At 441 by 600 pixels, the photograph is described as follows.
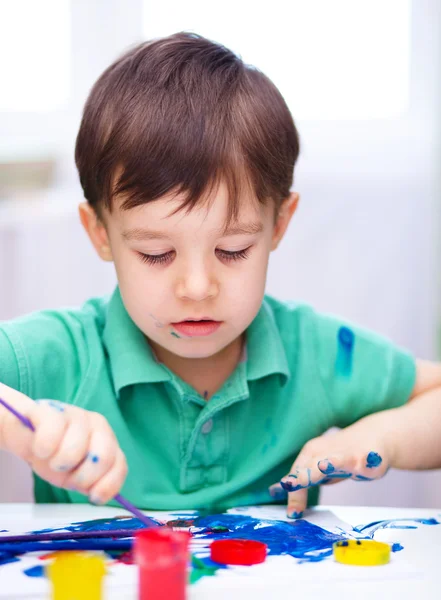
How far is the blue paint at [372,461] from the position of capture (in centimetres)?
82

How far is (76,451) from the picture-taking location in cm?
56

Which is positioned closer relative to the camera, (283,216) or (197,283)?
(197,283)

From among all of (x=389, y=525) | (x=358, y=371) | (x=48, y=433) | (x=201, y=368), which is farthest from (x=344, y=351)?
(x=48, y=433)

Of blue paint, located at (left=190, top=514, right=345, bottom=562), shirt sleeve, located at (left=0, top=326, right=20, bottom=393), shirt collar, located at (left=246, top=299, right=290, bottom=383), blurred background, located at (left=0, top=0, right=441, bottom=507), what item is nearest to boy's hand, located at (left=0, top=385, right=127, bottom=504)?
blue paint, located at (left=190, top=514, right=345, bottom=562)

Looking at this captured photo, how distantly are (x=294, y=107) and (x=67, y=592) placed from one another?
5.04 ft

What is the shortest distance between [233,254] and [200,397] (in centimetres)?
19

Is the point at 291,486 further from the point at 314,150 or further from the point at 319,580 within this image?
the point at 314,150

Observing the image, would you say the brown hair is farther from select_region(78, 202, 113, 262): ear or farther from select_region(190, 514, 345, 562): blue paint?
select_region(190, 514, 345, 562): blue paint

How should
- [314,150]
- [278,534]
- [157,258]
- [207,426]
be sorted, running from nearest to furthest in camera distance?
[278,534] → [157,258] → [207,426] → [314,150]

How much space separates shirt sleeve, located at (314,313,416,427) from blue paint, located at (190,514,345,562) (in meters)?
0.24

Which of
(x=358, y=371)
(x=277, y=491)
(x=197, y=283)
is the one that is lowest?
(x=277, y=491)

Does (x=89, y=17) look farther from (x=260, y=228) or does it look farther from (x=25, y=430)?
(x=25, y=430)

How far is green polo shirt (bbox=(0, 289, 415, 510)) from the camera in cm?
90

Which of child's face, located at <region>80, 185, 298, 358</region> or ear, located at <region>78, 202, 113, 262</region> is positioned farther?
ear, located at <region>78, 202, 113, 262</region>
